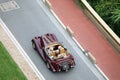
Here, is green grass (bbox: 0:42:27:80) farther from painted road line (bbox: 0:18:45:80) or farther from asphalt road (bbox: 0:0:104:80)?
asphalt road (bbox: 0:0:104:80)

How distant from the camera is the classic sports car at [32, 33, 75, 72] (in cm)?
2631

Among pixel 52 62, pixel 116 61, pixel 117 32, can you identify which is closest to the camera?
pixel 52 62

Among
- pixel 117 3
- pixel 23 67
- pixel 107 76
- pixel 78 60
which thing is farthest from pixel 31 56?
pixel 117 3

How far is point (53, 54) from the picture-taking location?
2662cm

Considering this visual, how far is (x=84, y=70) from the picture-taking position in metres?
27.2

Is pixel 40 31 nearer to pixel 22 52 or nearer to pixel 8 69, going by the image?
pixel 22 52

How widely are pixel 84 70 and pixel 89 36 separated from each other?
3.45 metres

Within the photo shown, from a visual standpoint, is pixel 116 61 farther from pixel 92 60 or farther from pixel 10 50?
pixel 10 50

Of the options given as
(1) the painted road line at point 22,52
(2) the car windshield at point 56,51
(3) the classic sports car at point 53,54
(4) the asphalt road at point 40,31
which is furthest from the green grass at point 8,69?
(2) the car windshield at point 56,51

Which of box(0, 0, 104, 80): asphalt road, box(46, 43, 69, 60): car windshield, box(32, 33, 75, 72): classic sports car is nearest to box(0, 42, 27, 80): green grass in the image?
box(0, 0, 104, 80): asphalt road

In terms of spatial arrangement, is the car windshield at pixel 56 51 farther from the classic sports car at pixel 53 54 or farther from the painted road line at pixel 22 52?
the painted road line at pixel 22 52

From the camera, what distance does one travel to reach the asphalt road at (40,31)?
26.8 meters

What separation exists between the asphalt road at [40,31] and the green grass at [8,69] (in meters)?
1.52

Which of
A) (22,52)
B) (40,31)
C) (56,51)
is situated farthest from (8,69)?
(40,31)
